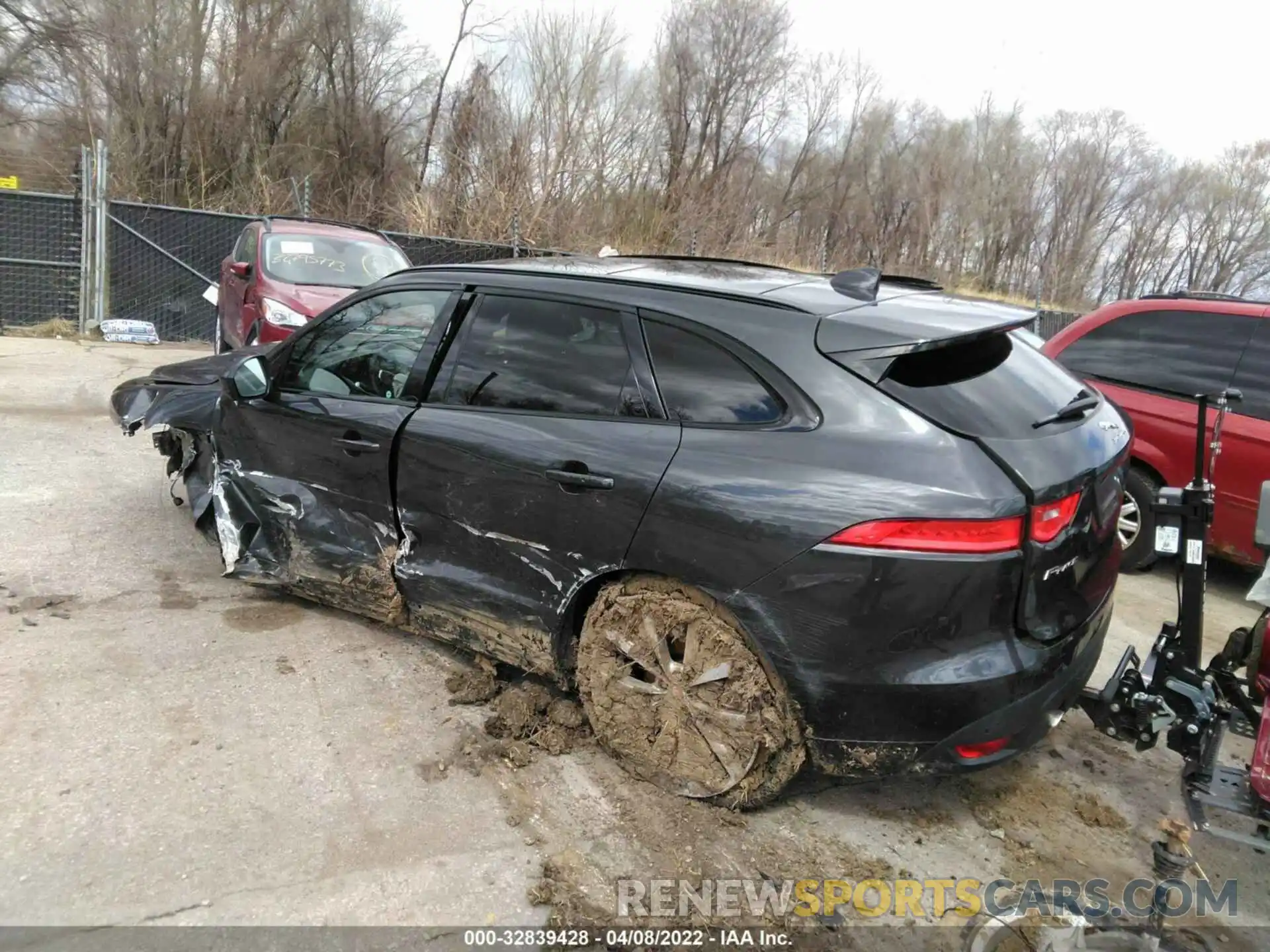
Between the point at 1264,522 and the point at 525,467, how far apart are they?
98.9 inches

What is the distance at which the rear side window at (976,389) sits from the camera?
2445mm

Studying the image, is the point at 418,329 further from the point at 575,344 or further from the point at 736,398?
the point at 736,398

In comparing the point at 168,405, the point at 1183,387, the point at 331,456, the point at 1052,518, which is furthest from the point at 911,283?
the point at 168,405

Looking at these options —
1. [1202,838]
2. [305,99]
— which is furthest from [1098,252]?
[1202,838]

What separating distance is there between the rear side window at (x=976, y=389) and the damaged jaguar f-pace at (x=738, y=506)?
0.01 meters

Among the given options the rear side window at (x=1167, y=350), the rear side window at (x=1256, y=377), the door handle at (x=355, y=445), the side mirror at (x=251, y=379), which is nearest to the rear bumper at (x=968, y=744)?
the door handle at (x=355, y=445)

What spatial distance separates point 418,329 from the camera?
11.6ft

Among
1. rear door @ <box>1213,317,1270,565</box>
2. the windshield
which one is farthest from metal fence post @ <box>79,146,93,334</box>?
rear door @ <box>1213,317,1270,565</box>

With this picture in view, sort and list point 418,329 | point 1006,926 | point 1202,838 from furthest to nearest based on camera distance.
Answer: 1. point 418,329
2. point 1202,838
3. point 1006,926

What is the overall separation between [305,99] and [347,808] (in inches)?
954

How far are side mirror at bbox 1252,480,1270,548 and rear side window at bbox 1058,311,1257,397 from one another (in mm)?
2841

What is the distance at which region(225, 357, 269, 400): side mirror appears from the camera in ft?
12.7

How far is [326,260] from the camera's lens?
29.5 feet

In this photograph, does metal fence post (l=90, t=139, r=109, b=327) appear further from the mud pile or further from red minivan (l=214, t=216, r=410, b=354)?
the mud pile
